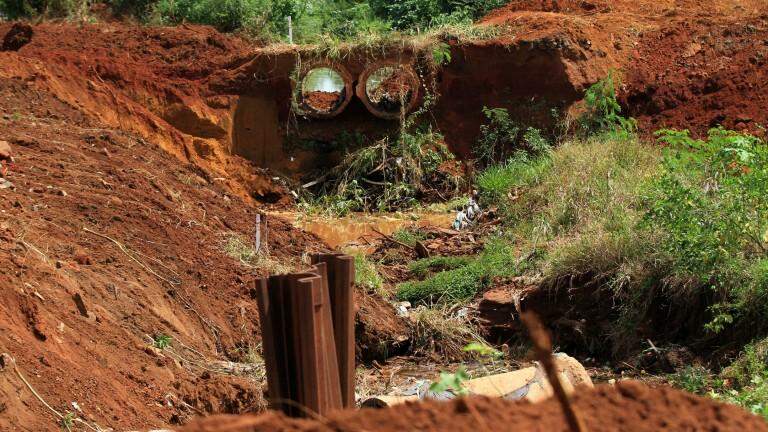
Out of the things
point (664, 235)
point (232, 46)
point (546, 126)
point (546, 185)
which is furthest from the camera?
point (232, 46)

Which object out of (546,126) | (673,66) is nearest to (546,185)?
(546,126)

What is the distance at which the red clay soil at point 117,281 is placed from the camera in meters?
5.49

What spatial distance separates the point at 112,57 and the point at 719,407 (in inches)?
569

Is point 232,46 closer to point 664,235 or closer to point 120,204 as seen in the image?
point 120,204

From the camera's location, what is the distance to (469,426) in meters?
2.33

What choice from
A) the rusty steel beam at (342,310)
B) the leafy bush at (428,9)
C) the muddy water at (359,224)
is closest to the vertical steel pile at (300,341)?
the rusty steel beam at (342,310)

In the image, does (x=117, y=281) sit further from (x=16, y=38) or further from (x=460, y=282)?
(x=16, y=38)

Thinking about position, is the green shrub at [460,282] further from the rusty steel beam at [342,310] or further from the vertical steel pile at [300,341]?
the vertical steel pile at [300,341]

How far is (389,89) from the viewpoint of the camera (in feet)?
52.7

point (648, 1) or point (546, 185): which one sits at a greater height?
point (648, 1)

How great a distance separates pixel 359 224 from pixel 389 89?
10.4 feet

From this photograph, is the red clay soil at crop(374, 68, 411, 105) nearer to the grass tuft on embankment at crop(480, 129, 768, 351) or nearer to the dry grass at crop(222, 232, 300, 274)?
the grass tuft on embankment at crop(480, 129, 768, 351)

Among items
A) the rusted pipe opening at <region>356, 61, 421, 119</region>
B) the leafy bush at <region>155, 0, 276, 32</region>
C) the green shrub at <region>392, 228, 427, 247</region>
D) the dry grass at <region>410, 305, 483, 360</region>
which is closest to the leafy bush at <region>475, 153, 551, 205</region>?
the green shrub at <region>392, 228, 427, 247</region>

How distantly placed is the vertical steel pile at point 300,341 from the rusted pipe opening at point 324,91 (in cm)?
1184
